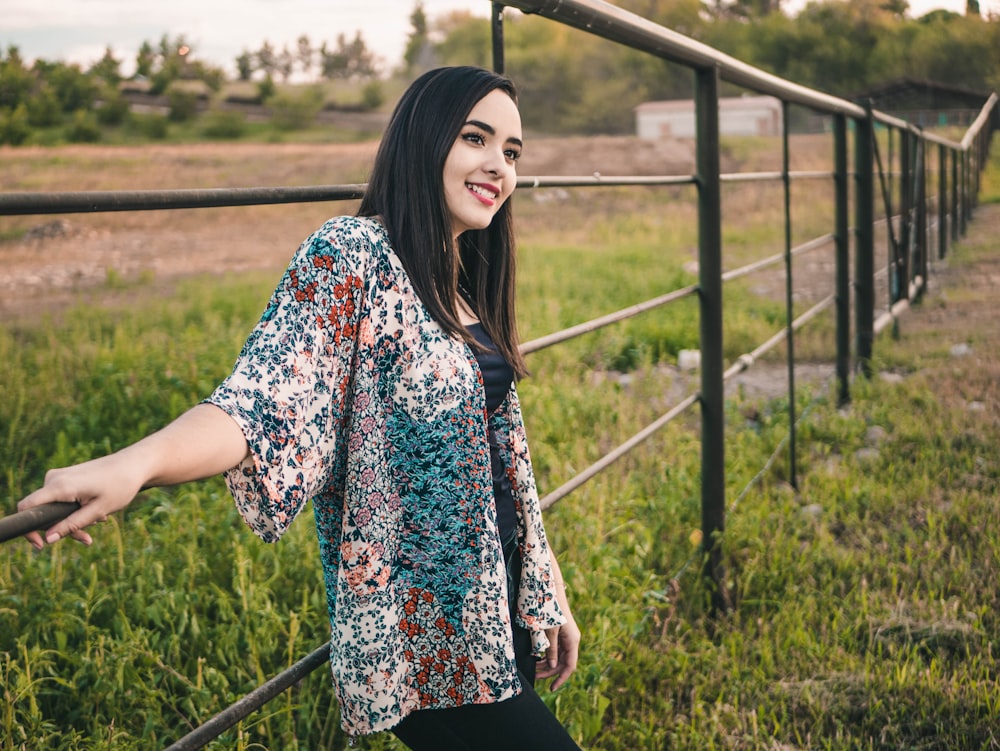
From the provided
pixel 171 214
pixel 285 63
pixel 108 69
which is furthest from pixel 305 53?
pixel 171 214

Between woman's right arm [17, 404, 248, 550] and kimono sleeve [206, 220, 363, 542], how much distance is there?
0.03 m

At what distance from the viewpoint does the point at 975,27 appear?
62.2 metres

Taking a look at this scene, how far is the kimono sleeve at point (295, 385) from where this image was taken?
41.7 inches

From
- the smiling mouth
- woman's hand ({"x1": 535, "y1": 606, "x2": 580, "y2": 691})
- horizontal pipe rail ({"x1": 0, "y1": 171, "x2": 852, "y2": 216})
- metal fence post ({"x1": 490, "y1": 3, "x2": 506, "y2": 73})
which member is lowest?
woman's hand ({"x1": 535, "y1": 606, "x2": 580, "y2": 691})

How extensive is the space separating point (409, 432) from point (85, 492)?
0.49 m

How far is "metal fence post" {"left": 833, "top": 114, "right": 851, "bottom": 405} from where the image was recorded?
15.7 feet

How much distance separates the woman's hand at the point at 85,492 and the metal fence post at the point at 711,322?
2.22m

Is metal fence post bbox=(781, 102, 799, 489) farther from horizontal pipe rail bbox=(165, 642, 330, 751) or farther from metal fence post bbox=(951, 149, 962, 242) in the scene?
metal fence post bbox=(951, 149, 962, 242)

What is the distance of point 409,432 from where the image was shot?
127 cm

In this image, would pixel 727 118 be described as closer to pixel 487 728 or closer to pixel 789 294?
pixel 789 294

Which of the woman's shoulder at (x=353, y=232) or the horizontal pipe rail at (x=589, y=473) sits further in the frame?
the horizontal pipe rail at (x=589, y=473)

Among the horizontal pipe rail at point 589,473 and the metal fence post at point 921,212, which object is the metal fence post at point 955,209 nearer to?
the metal fence post at point 921,212

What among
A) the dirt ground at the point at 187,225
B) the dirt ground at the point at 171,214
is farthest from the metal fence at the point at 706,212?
the dirt ground at the point at 171,214

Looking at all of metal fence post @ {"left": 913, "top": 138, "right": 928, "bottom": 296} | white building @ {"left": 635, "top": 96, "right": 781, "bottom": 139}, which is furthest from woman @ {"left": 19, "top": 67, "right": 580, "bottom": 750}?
white building @ {"left": 635, "top": 96, "right": 781, "bottom": 139}
